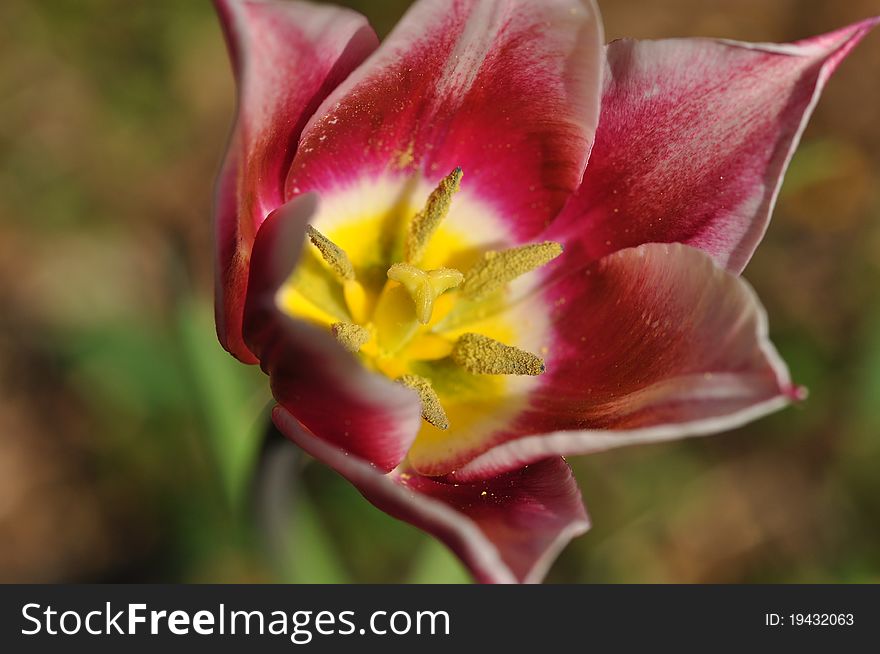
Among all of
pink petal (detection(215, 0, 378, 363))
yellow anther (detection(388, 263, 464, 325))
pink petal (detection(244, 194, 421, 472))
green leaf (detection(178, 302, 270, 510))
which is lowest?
green leaf (detection(178, 302, 270, 510))

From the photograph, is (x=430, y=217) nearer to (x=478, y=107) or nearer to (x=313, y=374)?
(x=478, y=107)

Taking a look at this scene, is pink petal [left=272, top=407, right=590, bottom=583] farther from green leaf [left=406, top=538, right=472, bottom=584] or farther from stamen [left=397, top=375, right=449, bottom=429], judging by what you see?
green leaf [left=406, top=538, right=472, bottom=584]

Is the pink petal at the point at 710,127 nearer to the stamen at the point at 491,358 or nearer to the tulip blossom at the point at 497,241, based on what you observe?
the tulip blossom at the point at 497,241

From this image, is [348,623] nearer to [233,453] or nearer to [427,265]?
[233,453]

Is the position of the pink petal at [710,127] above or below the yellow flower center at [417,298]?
above

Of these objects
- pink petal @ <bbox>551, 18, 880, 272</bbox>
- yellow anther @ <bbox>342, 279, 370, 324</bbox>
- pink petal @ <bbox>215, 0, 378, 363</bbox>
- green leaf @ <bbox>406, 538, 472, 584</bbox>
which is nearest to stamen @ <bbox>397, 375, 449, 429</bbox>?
yellow anther @ <bbox>342, 279, 370, 324</bbox>

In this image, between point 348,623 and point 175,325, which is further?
point 175,325

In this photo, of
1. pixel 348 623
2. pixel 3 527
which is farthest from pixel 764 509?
pixel 3 527

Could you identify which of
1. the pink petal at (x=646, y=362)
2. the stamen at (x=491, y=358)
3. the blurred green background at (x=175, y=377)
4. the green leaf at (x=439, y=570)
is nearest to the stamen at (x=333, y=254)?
the stamen at (x=491, y=358)
